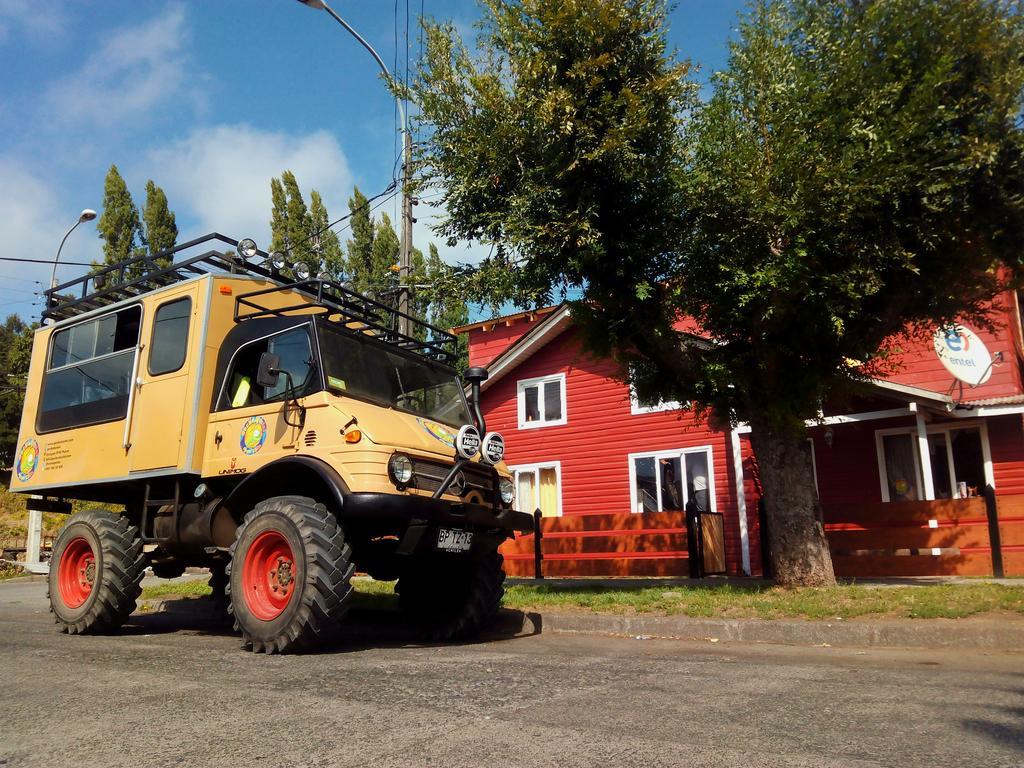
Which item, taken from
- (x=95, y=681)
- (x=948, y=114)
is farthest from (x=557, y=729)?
(x=948, y=114)

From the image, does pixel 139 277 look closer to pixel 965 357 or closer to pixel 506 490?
pixel 506 490

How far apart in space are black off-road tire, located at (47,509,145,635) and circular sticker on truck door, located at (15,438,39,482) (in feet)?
4.60

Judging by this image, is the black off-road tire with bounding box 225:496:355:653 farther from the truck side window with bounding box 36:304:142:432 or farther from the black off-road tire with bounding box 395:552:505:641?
the truck side window with bounding box 36:304:142:432

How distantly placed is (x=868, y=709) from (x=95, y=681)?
479cm

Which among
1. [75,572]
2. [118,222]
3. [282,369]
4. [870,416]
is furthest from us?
[118,222]

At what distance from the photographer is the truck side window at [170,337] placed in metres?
7.86

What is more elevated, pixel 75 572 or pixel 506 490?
pixel 506 490

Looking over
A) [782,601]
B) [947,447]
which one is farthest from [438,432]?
[947,447]

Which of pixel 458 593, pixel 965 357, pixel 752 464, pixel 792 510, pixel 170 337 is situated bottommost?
pixel 458 593

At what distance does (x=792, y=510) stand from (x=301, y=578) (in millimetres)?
6024

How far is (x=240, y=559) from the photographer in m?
6.58

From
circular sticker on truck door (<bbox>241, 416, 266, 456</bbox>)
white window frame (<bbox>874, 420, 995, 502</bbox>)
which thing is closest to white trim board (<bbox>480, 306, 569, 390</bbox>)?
white window frame (<bbox>874, 420, 995, 502</bbox>)

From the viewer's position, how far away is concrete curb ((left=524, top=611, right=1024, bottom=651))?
22.9 feet

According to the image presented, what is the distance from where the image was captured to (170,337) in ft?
26.3
